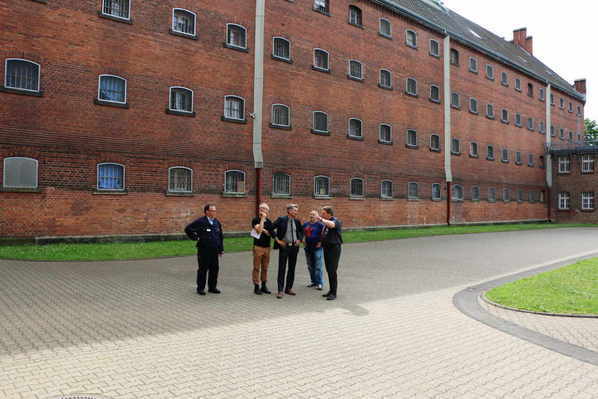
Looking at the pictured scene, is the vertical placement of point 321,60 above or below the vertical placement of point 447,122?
above

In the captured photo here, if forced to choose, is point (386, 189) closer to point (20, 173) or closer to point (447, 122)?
point (447, 122)

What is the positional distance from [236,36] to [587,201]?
39.4 meters

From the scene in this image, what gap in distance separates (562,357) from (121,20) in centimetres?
1810

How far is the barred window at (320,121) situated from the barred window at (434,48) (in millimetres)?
12165

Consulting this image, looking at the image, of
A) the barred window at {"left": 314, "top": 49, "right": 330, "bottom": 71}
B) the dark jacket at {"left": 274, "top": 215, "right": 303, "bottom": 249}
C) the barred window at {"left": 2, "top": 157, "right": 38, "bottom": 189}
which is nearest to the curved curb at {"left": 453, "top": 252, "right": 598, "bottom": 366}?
the dark jacket at {"left": 274, "top": 215, "right": 303, "bottom": 249}

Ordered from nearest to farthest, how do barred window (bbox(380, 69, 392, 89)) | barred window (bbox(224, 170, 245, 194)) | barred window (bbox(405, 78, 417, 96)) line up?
barred window (bbox(224, 170, 245, 194)) → barred window (bbox(380, 69, 392, 89)) → barred window (bbox(405, 78, 417, 96))

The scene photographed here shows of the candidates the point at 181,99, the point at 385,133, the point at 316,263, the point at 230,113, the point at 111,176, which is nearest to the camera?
the point at 316,263

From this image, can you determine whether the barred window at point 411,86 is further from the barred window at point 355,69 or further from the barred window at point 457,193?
the barred window at point 457,193

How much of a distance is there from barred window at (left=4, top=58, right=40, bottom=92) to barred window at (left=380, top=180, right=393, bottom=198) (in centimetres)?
1841

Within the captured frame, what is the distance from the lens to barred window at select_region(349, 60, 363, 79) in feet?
83.0

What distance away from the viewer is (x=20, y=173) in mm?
14977

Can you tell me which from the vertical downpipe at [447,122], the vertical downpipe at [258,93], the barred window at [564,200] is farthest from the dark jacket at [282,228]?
the barred window at [564,200]

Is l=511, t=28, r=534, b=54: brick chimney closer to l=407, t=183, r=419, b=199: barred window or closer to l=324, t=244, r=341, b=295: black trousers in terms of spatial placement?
l=407, t=183, r=419, b=199: barred window

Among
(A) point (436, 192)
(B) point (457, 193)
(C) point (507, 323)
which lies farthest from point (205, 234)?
(B) point (457, 193)
